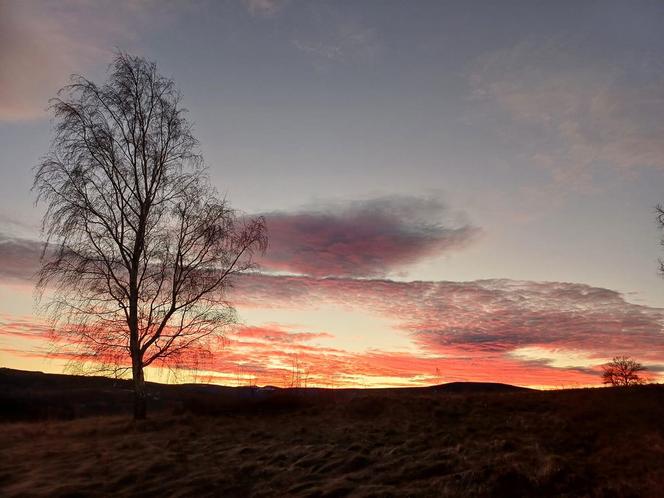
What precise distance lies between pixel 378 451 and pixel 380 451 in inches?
2.3

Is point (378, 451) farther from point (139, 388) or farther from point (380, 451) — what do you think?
point (139, 388)

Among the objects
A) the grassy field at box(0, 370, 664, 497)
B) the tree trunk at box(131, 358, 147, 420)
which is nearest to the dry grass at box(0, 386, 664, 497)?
the grassy field at box(0, 370, 664, 497)

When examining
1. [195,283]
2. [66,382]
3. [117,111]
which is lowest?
[66,382]

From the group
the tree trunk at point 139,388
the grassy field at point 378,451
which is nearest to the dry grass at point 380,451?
the grassy field at point 378,451

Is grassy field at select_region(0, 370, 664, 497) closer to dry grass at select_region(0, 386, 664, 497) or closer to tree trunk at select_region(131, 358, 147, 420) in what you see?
dry grass at select_region(0, 386, 664, 497)

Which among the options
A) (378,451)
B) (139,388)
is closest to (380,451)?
(378,451)

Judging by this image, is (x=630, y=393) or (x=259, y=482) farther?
(x=630, y=393)

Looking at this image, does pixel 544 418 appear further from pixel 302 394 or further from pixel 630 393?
pixel 302 394

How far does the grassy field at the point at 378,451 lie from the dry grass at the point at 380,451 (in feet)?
0.13

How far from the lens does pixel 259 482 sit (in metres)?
12.1

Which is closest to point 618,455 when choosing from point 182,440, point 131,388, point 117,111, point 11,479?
point 182,440

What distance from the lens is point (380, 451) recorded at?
1309 cm

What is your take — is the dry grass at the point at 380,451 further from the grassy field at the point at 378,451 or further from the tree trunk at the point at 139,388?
the tree trunk at the point at 139,388

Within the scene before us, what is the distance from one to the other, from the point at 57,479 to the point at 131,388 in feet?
31.6
